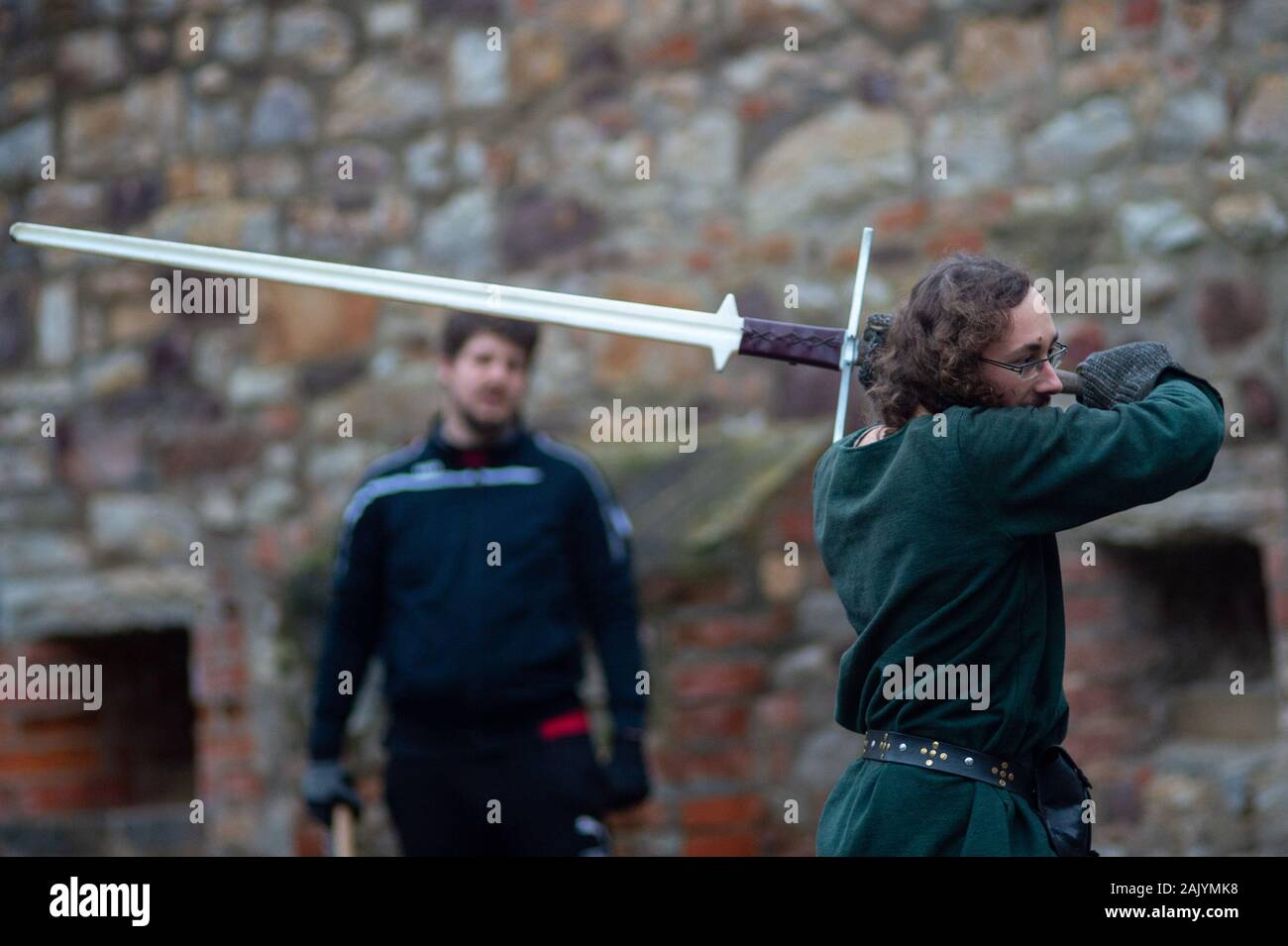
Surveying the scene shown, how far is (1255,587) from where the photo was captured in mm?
4121

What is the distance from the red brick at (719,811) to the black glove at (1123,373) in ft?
6.75

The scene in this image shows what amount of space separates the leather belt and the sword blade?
64 cm

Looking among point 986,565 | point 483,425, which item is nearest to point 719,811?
point 483,425

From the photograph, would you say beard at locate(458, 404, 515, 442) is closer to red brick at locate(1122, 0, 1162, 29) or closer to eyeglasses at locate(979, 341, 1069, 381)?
eyeglasses at locate(979, 341, 1069, 381)

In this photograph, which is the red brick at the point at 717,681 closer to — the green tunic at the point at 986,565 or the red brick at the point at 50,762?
the green tunic at the point at 986,565

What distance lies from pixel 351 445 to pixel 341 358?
0.28m

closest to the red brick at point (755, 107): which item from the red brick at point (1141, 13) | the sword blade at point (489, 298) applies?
the red brick at point (1141, 13)

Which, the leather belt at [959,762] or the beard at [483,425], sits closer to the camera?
the leather belt at [959,762]

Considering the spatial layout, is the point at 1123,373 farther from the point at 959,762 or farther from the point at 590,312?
the point at 590,312

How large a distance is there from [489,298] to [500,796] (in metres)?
1.39

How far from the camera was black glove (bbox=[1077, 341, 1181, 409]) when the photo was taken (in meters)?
2.25

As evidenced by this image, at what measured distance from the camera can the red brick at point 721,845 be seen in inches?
161

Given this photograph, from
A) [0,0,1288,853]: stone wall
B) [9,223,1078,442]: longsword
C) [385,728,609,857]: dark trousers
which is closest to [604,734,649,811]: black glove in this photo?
[385,728,609,857]: dark trousers
